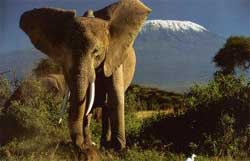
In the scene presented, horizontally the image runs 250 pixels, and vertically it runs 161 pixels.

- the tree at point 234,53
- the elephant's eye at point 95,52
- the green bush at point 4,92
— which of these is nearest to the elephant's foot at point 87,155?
the elephant's eye at point 95,52

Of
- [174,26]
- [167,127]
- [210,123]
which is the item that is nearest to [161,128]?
[167,127]

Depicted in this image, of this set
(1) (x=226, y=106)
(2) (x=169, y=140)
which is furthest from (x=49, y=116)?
(1) (x=226, y=106)

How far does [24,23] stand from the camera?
6.30m

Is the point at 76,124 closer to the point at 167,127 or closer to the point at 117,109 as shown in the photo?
the point at 117,109

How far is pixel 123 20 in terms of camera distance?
6137 mm

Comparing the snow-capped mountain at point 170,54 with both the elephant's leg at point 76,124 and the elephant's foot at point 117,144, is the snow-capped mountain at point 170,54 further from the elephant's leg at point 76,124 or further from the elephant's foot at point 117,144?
the elephant's leg at point 76,124

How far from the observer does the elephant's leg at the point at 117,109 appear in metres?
6.03

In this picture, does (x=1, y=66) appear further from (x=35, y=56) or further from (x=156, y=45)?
(x=156, y=45)

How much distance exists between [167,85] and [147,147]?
76 centimetres

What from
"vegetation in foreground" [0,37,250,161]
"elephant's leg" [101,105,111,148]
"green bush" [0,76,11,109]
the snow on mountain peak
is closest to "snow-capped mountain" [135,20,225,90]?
the snow on mountain peak

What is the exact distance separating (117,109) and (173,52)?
113 cm

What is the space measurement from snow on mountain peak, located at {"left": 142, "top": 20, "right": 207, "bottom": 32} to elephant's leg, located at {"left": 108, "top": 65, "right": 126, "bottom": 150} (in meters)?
0.70

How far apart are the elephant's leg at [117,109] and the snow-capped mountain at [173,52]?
0.77 metres

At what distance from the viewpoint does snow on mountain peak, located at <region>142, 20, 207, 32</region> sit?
253 inches
